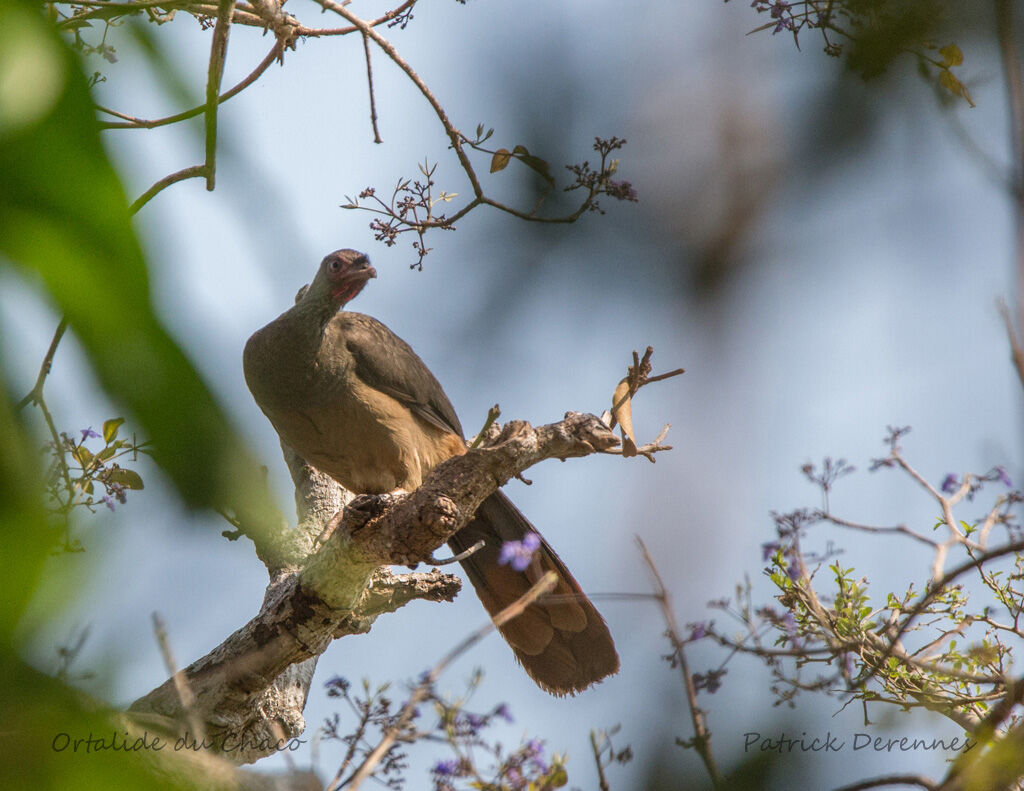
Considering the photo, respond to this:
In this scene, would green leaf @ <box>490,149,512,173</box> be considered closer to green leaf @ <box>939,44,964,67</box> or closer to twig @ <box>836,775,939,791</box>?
green leaf @ <box>939,44,964,67</box>

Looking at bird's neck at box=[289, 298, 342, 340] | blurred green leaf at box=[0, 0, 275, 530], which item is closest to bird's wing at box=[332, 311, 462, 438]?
bird's neck at box=[289, 298, 342, 340]

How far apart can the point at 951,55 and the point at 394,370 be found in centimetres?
346

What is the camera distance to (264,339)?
188 inches

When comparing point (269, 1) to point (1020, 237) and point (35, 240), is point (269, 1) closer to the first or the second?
point (1020, 237)

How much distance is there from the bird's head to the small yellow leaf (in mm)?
1845

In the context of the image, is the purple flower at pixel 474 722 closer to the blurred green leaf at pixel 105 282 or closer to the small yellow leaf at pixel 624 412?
the small yellow leaf at pixel 624 412

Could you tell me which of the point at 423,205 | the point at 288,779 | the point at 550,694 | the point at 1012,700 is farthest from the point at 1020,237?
the point at 550,694

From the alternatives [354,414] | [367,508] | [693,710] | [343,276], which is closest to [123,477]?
[367,508]

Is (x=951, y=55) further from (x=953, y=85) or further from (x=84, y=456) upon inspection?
(x=84, y=456)

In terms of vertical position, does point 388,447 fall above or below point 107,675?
above

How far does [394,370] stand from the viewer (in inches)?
199

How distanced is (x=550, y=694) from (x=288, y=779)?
2.61m

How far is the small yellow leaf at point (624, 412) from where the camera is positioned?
3.38 m

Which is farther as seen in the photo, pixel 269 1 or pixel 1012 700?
pixel 269 1
